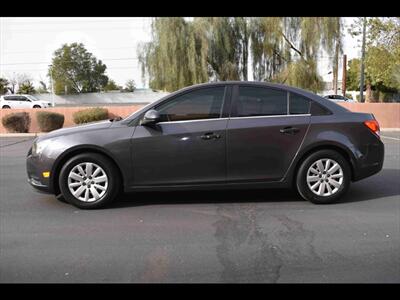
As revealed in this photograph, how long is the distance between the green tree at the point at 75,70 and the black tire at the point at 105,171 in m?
66.8

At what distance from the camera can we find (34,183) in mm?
6031

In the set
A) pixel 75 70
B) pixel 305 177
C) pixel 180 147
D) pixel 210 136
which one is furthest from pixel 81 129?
pixel 75 70

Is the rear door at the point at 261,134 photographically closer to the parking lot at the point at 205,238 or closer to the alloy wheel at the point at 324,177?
the alloy wheel at the point at 324,177

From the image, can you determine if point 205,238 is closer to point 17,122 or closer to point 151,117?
point 151,117

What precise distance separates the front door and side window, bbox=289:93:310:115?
0.92m

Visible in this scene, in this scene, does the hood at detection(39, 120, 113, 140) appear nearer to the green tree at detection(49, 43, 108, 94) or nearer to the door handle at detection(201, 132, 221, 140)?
the door handle at detection(201, 132, 221, 140)

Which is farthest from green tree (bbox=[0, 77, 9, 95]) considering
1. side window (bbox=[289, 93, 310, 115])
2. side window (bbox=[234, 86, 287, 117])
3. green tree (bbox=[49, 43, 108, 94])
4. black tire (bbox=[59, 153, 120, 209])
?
side window (bbox=[289, 93, 310, 115])

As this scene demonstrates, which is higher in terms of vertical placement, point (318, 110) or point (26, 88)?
point (26, 88)

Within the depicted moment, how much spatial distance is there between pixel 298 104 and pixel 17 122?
17.5 meters

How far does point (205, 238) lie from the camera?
4707 mm

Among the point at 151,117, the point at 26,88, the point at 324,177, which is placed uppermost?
the point at 26,88

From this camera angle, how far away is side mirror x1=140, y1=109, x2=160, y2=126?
19.2ft

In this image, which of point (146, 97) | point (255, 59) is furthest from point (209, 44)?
point (146, 97)
